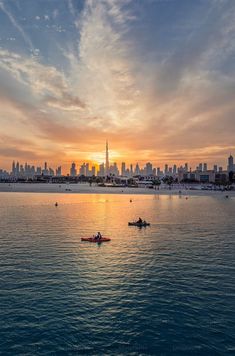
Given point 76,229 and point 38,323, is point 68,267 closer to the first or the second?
point 38,323

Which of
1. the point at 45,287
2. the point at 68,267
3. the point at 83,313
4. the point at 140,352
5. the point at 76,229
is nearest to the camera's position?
the point at 140,352

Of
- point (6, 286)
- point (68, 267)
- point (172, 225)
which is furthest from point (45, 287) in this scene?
point (172, 225)

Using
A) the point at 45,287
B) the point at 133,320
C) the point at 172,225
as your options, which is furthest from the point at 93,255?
the point at 172,225

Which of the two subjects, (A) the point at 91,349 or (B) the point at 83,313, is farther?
(B) the point at 83,313

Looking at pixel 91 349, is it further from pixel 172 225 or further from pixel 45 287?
pixel 172 225

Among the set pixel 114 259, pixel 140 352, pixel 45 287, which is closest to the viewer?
pixel 140 352

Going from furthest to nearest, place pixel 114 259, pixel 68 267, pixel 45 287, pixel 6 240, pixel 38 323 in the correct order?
1. pixel 6 240
2. pixel 114 259
3. pixel 68 267
4. pixel 45 287
5. pixel 38 323
